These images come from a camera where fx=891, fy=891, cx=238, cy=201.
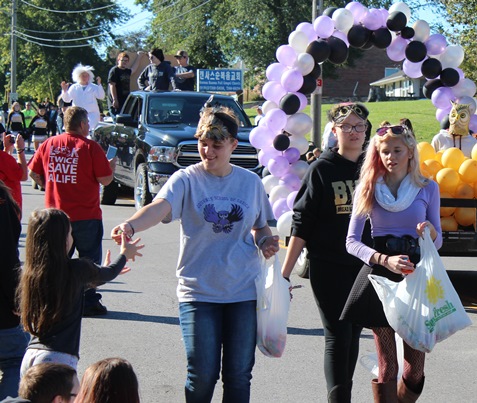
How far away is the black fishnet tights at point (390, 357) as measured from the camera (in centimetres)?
491

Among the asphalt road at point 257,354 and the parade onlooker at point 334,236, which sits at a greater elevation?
the parade onlooker at point 334,236

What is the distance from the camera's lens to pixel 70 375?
139 inches

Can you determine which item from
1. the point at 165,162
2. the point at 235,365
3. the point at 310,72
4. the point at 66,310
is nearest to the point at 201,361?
the point at 235,365

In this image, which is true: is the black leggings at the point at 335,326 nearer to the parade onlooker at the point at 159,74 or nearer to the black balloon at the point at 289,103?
the black balloon at the point at 289,103

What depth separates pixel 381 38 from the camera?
11.3 metres

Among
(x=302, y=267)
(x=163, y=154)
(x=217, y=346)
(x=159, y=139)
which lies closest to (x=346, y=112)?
(x=217, y=346)

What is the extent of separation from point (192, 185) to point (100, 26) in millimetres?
77600

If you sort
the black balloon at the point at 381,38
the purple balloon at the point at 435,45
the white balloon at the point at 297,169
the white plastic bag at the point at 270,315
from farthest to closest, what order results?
1. the purple balloon at the point at 435,45
2. the black balloon at the point at 381,38
3. the white balloon at the point at 297,169
4. the white plastic bag at the point at 270,315

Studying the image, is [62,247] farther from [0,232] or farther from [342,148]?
[342,148]

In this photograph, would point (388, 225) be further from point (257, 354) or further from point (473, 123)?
point (473, 123)

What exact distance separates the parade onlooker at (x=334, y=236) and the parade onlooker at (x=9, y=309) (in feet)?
4.92

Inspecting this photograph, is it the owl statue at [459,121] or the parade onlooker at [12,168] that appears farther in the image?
the owl statue at [459,121]

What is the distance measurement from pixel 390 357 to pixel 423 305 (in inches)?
17.3

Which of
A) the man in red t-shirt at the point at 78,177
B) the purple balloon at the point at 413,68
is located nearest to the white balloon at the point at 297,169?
the purple balloon at the point at 413,68
